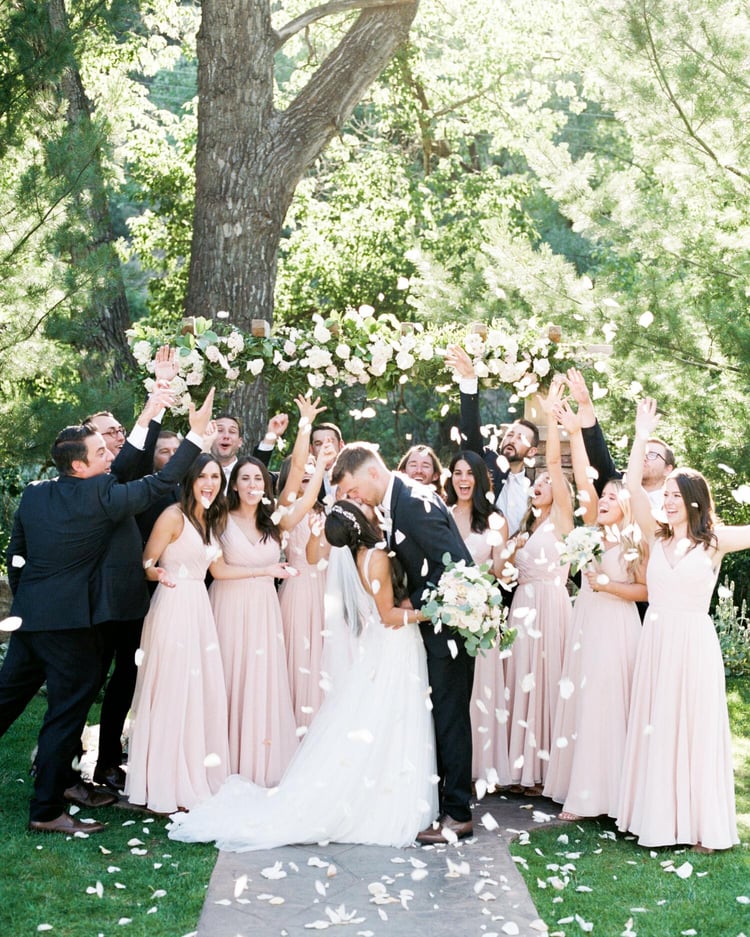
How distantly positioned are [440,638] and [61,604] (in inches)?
72.3

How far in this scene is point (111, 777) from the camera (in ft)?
20.7

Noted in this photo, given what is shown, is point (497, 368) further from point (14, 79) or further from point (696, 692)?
point (14, 79)

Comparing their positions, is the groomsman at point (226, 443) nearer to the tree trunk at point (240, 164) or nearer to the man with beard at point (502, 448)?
the man with beard at point (502, 448)

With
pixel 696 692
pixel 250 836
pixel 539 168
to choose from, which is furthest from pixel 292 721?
pixel 539 168

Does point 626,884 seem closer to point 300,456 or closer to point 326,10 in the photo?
point 300,456

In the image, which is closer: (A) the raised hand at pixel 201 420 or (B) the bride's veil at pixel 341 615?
(A) the raised hand at pixel 201 420

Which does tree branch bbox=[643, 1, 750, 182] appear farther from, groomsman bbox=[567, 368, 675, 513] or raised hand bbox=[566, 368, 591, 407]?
raised hand bbox=[566, 368, 591, 407]

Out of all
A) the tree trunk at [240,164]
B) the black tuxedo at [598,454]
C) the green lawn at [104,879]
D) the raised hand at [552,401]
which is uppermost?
the tree trunk at [240,164]

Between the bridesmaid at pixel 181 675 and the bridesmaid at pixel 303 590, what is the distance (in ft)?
2.19

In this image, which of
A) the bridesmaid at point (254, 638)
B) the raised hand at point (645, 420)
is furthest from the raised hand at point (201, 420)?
the raised hand at point (645, 420)

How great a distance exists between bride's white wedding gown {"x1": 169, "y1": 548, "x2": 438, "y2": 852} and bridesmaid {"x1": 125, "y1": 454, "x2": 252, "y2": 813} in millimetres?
272

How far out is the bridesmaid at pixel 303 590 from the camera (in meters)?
6.56

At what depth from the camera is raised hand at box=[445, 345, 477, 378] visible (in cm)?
699

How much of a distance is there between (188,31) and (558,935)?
630 inches
